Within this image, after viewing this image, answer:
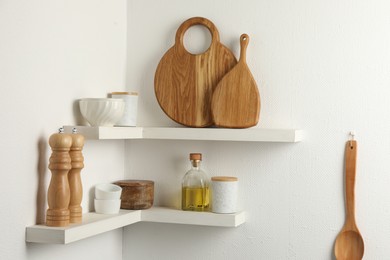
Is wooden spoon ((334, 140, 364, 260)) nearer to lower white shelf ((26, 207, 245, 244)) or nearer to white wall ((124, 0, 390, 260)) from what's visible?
white wall ((124, 0, 390, 260))

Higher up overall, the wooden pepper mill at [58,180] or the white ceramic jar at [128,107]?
the white ceramic jar at [128,107]

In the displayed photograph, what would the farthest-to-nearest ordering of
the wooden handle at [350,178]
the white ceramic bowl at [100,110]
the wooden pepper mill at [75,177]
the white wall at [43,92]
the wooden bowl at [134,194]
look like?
the wooden bowl at [134,194] < the wooden handle at [350,178] < the white ceramic bowl at [100,110] < the wooden pepper mill at [75,177] < the white wall at [43,92]

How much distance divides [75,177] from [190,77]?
20.6 inches

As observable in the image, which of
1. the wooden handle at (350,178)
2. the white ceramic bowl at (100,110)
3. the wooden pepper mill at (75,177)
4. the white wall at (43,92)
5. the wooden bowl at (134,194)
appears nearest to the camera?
the white wall at (43,92)

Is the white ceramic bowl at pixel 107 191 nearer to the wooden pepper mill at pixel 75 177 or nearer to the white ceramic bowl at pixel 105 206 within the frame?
the white ceramic bowl at pixel 105 206

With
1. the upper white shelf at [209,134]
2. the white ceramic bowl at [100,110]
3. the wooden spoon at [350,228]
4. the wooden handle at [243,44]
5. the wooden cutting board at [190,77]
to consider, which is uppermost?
the wooden handle at [243,44]

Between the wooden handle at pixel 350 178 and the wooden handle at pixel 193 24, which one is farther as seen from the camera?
the wooden handle at pixel 193 24

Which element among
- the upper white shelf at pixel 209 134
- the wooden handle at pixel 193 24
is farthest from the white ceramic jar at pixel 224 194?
the wooden handle at pixel 193 24

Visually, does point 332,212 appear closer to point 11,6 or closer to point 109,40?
point 109,40

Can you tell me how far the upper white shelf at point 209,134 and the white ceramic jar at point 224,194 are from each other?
0.13m

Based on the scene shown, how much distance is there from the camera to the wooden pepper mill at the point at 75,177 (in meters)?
1.62

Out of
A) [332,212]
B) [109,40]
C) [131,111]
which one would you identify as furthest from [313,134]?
[109,40]

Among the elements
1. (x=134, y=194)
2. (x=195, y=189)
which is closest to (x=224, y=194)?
(x=195, y=189)

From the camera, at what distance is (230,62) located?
1.94 metres
